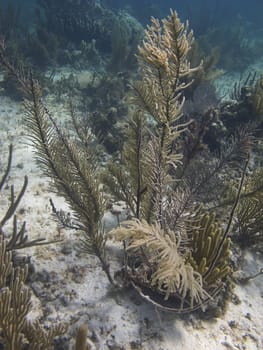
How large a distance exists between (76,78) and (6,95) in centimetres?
258

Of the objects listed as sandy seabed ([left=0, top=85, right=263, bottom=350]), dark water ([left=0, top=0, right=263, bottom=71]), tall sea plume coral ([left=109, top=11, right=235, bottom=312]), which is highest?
dark water ([left=0, top=0, right=263, bottom=71])

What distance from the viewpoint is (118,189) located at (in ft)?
14.0

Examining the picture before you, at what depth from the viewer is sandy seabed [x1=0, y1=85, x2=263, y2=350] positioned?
3.02 metres

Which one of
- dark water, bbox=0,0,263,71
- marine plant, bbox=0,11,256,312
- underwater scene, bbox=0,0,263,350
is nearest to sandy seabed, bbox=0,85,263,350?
underwater scene, bbox=0,0,263,350

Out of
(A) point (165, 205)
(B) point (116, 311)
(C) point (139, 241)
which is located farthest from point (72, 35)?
(C) point (139, 241)

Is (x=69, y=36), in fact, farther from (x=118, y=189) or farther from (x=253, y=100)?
(x=118, y=189)

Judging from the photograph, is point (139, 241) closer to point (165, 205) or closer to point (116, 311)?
point (165, 205)

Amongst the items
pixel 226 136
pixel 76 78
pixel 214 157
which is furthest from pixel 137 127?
pixel 76 78

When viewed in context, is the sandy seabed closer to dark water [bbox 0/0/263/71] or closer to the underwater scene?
the underwater scene

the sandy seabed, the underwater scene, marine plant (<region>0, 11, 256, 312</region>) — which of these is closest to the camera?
the underwater scene

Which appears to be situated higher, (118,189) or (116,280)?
(118,189)

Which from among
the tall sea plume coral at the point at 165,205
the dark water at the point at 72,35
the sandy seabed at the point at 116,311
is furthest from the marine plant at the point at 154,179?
the dark water at the point at 72,35

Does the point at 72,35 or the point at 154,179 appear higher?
the point at 72,35

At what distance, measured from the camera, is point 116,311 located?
10.5ft
